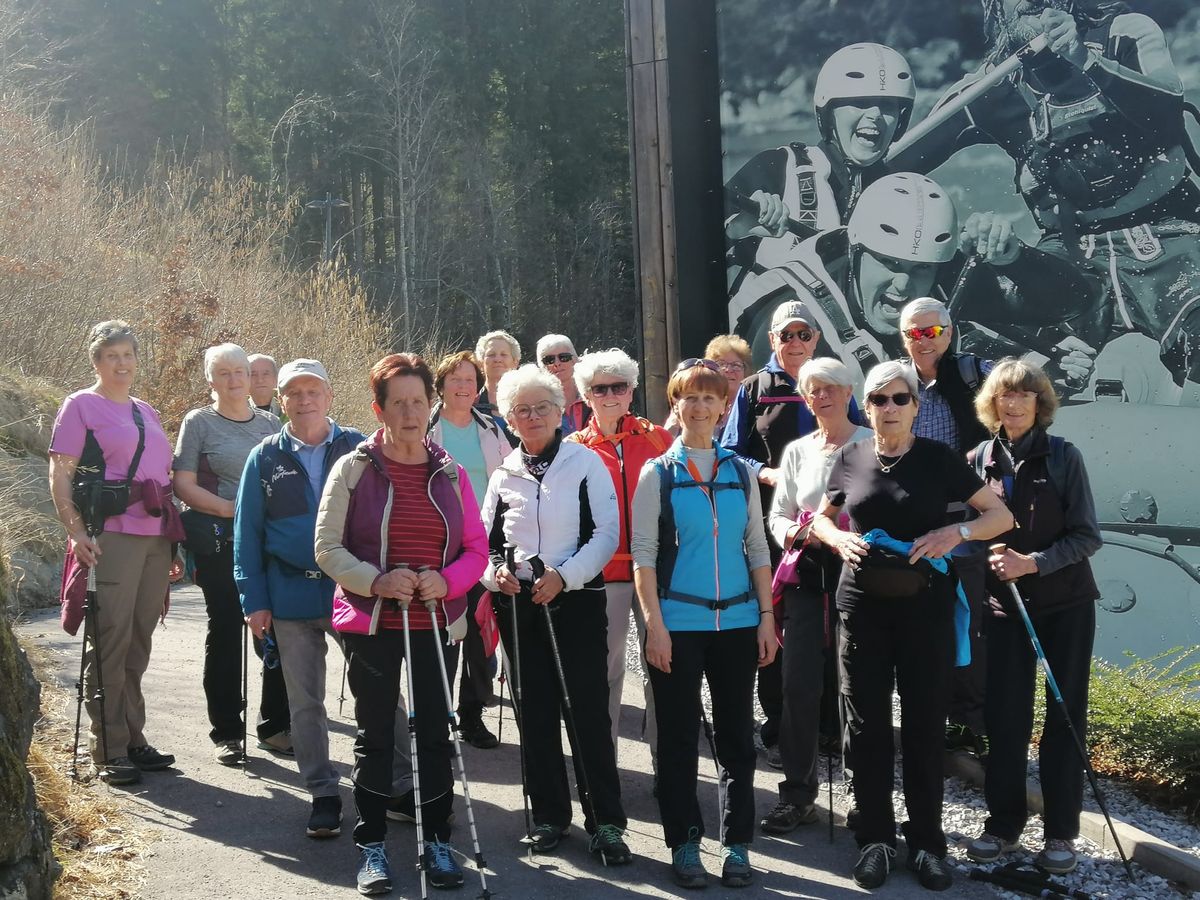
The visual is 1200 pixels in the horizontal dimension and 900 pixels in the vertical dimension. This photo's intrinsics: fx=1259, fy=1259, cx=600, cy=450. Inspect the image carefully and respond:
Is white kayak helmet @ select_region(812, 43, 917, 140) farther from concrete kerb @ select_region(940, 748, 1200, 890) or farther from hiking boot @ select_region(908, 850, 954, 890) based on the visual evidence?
hiking boot @ select_region(908, 850, 954, 890)

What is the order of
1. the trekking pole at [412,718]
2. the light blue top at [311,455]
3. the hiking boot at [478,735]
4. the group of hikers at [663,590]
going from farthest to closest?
the hiking boot at [478,735], the light blue top at [311,455], the group of hikers at [663,590], the trekking pole at [412,718]

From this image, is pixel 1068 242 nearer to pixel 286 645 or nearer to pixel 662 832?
pixel 662 832

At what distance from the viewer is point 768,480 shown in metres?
5.82

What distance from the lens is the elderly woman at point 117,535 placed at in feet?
19.2

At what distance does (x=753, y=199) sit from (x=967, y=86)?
1.67 metres

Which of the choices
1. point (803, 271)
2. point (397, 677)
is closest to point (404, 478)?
point (397, 677)

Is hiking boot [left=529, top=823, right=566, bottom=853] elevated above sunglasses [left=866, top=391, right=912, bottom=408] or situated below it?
Answer: below

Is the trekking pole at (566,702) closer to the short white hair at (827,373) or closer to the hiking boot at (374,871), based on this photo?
the hiking boot at (374,871)

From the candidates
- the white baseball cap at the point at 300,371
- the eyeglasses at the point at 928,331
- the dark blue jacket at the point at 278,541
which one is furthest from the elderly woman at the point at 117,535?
the eyeglasses at the point at 928,331

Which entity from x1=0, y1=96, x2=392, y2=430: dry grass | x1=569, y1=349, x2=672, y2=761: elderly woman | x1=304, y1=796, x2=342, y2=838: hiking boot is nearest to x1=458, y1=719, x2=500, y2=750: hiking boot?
x1=569, y1=349, x2=672, y2=761: elderly woman

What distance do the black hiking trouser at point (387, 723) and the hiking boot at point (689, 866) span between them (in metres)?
0.92

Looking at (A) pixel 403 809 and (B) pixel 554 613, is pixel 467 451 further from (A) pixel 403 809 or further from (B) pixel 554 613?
(A) pixel 403 809

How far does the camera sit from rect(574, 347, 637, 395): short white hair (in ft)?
18.3

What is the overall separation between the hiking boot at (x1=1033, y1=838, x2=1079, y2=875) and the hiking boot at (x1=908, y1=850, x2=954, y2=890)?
1.22ft
